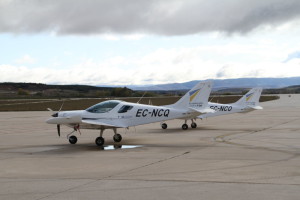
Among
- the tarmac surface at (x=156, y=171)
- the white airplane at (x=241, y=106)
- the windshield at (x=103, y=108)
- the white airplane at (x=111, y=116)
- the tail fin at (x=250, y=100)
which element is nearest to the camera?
the tarmac surface at (x=156, y=171)

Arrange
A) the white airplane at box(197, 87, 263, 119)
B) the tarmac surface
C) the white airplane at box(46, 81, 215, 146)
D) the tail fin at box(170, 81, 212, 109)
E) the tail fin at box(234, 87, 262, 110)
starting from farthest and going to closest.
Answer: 1. the tail fin at box(234, 87, 262, 110)
2. the white airplane at box(197, 87, 263, 119)
3. the tail fin at box(170, 81, 212, 109)
4. the white airplane at box(46, 81, 215, 146)
5. the tarmac surface

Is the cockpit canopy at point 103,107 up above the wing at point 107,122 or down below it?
above

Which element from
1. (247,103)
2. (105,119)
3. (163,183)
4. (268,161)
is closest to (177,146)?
(105,119)

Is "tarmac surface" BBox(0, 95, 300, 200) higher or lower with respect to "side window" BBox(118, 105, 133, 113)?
lower

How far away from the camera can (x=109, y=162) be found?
42.3ft

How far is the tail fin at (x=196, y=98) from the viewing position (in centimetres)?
2033

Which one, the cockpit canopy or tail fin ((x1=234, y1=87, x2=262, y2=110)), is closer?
the cockpit canopy

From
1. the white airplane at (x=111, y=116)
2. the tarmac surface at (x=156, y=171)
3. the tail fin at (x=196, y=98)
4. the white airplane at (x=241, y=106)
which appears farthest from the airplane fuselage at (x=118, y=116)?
the white airplane at (x=241, y=106)

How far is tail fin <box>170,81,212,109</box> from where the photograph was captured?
20.3 m

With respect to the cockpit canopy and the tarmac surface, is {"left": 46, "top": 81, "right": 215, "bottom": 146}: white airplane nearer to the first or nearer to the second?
the cockpit canopy

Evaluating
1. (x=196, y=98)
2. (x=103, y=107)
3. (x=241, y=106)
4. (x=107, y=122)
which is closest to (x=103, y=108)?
(x=103, y=107)

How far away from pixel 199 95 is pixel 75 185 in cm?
1273

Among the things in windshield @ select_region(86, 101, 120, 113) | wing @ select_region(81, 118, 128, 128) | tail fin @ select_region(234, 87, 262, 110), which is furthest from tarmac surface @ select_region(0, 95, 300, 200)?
tail fin @ select_region(234, 87, 262, 110)

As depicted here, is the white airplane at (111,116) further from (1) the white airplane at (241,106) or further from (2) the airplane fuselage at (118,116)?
(1) the white airplane at (241,106)
